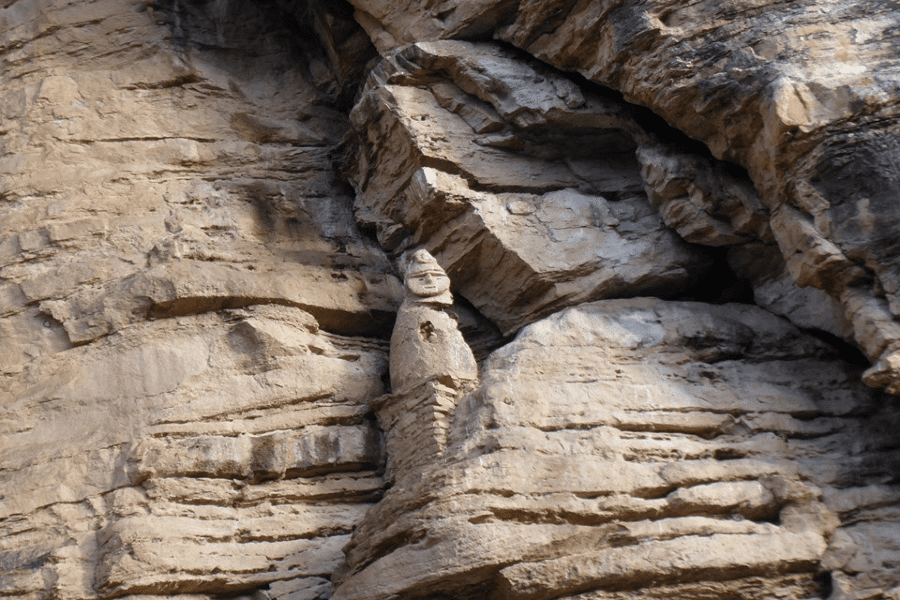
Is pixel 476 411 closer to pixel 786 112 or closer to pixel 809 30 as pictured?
pixel 786 112

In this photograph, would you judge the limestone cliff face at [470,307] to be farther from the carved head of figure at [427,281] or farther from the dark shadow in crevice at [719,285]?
the carved head of figure at [427,281]

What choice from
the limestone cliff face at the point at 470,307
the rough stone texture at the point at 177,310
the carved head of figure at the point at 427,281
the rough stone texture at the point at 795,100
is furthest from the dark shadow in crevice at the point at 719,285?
the rough stone texture at the point at 177,310

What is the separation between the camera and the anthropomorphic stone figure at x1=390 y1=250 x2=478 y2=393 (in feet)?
26.1

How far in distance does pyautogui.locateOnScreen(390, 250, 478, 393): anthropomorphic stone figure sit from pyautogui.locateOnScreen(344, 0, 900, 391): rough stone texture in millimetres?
2214

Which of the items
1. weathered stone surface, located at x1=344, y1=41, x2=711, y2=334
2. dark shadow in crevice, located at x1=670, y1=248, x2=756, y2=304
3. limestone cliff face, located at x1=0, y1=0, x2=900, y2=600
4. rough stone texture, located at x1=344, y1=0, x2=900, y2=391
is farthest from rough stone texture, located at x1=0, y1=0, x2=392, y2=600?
rough stone texture, located at x1=344, y1=0, x2=900, y2=391

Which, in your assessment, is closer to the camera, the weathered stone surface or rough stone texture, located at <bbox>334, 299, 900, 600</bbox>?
rough stone texture, located at <bbox>334, 299, 900, 600</bbox>

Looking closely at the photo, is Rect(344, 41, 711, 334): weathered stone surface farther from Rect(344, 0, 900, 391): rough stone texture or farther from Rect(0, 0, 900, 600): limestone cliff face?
Rect(344, 0, 900, 391): rough stone texture

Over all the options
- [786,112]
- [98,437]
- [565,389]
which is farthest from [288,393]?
[786,112]

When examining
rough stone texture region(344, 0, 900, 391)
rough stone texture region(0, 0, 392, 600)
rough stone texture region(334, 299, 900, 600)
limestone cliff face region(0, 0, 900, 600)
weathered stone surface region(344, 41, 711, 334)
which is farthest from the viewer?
weathered stone surface region(344, 41, 711, 334)

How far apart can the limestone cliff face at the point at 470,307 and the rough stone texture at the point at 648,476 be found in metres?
0.02

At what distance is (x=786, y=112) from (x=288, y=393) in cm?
Result: 438

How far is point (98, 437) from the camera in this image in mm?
8148

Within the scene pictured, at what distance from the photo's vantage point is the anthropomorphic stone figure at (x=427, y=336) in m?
7.95

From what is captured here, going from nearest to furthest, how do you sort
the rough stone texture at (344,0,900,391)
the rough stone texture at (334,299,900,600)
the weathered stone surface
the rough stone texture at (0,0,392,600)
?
1. the rough stone texture at (334,299,900,600)
2. the rough stone texture at (344,0,900,391)
3. the rough stone texture at (0,0,392,600)
4. the weathered stone surface
